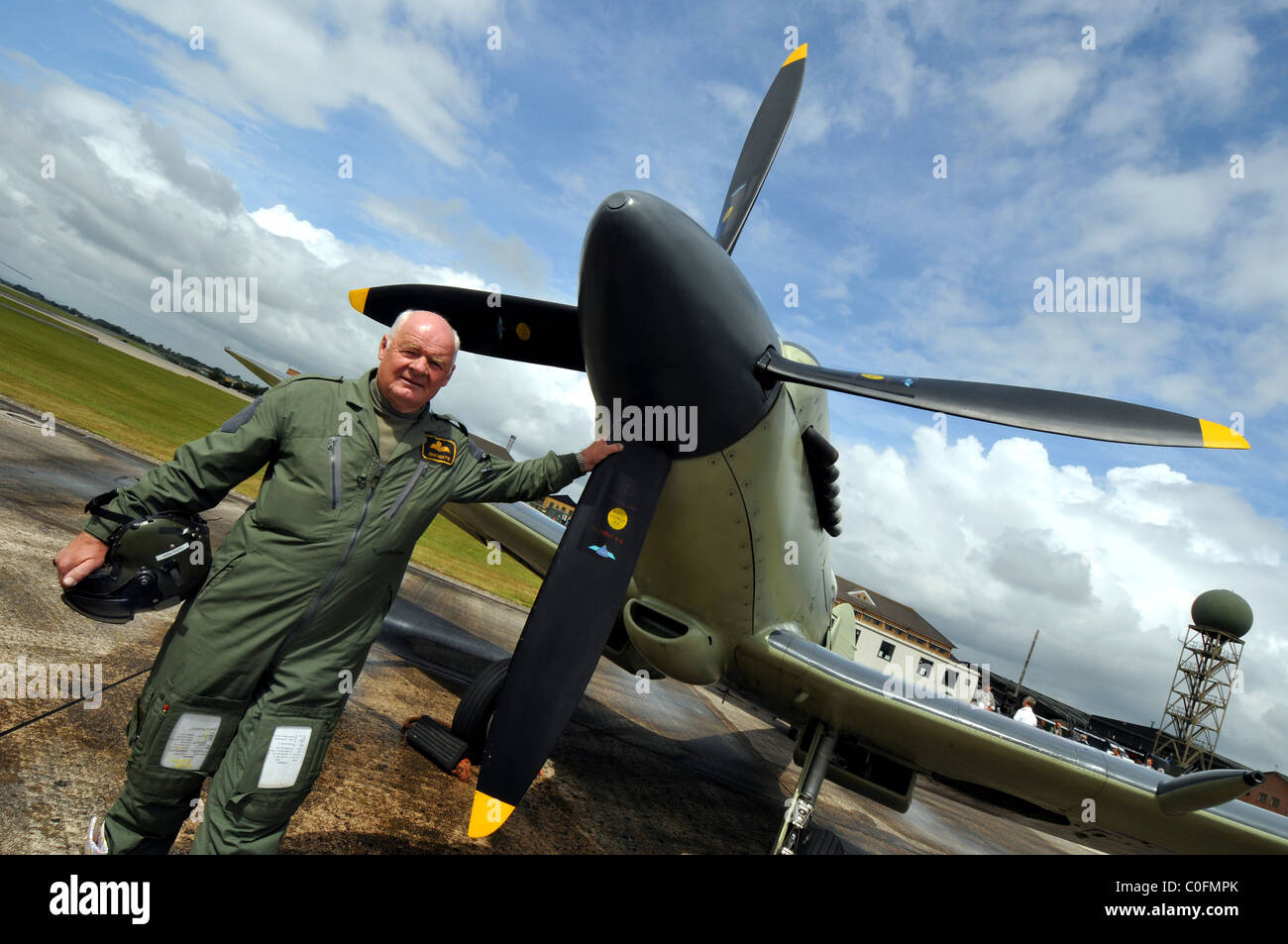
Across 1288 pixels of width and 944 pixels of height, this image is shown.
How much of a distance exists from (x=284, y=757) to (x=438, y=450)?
1142mm

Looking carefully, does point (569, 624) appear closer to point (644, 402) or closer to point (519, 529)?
point (644, 402)

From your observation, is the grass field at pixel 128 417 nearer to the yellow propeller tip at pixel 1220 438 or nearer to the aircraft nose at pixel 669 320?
the aircraft nose at pixel 669 320

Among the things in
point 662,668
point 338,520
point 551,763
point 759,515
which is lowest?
point 551,763

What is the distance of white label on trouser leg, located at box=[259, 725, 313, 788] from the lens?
73.7 inches

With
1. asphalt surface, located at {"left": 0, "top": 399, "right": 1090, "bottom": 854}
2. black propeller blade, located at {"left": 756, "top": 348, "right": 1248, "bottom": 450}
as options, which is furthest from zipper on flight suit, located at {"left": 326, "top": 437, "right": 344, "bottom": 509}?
black propeller blade, located at {"left": 756, "top": 348, "right": 1248, "bottom": 450}

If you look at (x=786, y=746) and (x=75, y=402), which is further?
(x=75, y=402)

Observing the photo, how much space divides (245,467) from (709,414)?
8.21 ft

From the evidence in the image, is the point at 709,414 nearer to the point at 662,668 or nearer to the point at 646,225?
the point at 646,225

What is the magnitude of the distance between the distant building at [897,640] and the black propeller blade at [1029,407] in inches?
1040

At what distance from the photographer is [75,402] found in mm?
16062

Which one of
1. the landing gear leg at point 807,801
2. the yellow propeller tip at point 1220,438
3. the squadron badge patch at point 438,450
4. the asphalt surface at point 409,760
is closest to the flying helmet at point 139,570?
the asphalt surface at point 409,760

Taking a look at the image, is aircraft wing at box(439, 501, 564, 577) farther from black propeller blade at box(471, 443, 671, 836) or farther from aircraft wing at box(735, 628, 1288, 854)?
black propeller blade at box(471, 443, 671, 836)

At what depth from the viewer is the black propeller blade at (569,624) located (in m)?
3.16
